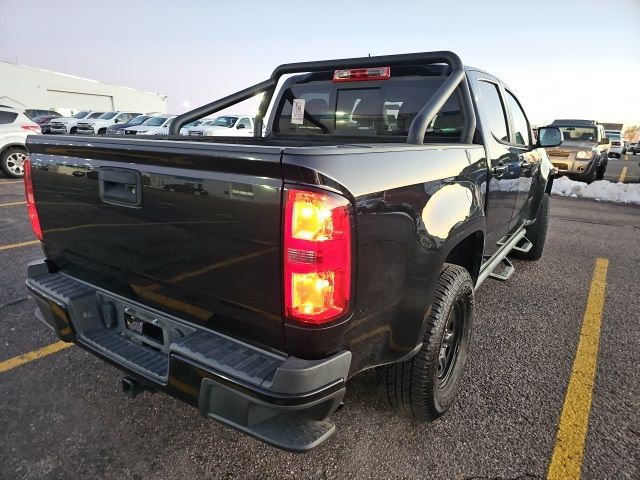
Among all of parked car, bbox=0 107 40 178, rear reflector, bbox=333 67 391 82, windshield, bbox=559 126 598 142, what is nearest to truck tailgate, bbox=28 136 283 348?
rear reflector, bbox=333 67 391 82

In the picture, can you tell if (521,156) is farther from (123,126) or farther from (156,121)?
(123,126)

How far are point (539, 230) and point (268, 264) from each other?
4.61m

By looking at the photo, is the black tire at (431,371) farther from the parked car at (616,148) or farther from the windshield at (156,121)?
the parked car at (616,148)

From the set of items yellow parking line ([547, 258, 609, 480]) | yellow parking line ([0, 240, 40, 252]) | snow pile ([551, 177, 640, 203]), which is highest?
snow pile ([551, 177, 640, 203])

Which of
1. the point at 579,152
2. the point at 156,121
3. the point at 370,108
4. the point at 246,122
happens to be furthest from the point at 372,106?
the point at 156,121

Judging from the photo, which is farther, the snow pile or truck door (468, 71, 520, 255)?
the snow pile

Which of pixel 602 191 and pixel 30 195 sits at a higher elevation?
pixel 30 195

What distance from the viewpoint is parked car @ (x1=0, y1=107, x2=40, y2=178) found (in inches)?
392

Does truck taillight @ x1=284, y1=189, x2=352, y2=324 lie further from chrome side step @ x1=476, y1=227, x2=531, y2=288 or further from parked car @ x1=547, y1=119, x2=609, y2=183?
parked car @ x1=547, y1=119, x2=609, y2=183

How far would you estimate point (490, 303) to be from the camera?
A: 13.1 feet

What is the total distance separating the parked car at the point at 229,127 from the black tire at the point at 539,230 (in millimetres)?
14401

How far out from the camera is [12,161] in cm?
1037

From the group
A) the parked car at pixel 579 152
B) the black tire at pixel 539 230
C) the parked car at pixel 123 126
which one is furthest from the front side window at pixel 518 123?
the parked car at pixel 123 126

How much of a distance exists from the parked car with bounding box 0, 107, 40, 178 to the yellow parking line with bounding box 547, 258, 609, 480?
37.3 feet
